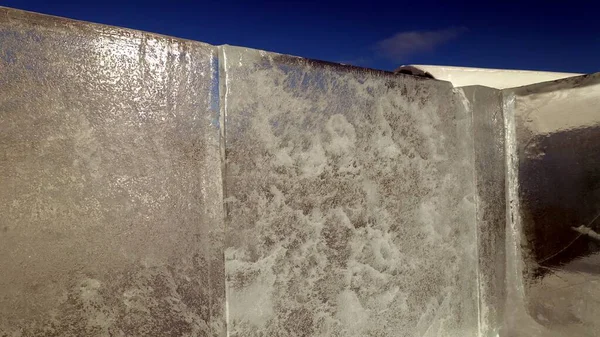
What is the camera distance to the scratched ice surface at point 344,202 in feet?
4.79

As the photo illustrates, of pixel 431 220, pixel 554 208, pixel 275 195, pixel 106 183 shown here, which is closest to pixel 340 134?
pixel 275 195

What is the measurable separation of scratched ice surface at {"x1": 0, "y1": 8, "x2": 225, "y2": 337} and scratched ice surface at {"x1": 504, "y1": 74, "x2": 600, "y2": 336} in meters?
1.64

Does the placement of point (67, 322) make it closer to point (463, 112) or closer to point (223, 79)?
point (223, 79)

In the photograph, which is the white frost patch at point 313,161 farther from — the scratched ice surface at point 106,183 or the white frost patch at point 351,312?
the white frost patch at point 351,312

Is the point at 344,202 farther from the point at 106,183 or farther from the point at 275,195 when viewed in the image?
the point at 106,183

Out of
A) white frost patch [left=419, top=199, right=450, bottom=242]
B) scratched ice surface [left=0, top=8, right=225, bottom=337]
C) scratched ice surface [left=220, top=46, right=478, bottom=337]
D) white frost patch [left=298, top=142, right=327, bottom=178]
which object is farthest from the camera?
white frost patch [left=419, top=199, right=450, bottom=242]

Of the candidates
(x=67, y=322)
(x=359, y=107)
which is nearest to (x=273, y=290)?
(x=67, y=322)

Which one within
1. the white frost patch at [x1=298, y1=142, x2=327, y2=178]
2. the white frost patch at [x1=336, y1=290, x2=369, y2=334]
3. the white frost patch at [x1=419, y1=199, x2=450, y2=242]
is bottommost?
the white frost patch at [x1=336, y1=290, x2=369, y2=334]

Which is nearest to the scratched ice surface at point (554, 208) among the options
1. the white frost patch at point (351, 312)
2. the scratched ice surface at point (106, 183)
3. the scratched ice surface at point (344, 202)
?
the scratched ice surface at point (344, 202)

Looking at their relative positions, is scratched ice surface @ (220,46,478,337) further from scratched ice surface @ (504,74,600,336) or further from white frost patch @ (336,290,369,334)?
scratched ice surface @ (504,74,600,336)

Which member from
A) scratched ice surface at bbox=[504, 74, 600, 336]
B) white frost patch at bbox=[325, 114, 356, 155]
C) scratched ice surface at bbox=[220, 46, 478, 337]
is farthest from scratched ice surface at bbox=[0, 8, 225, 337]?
scratched ice surface at bbox=[504, 74, 600, 336]

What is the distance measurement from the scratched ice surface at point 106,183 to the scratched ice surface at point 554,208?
1.64 meters

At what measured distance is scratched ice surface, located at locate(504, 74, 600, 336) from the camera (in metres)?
2.04

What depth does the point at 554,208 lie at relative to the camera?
2162 millimetres
